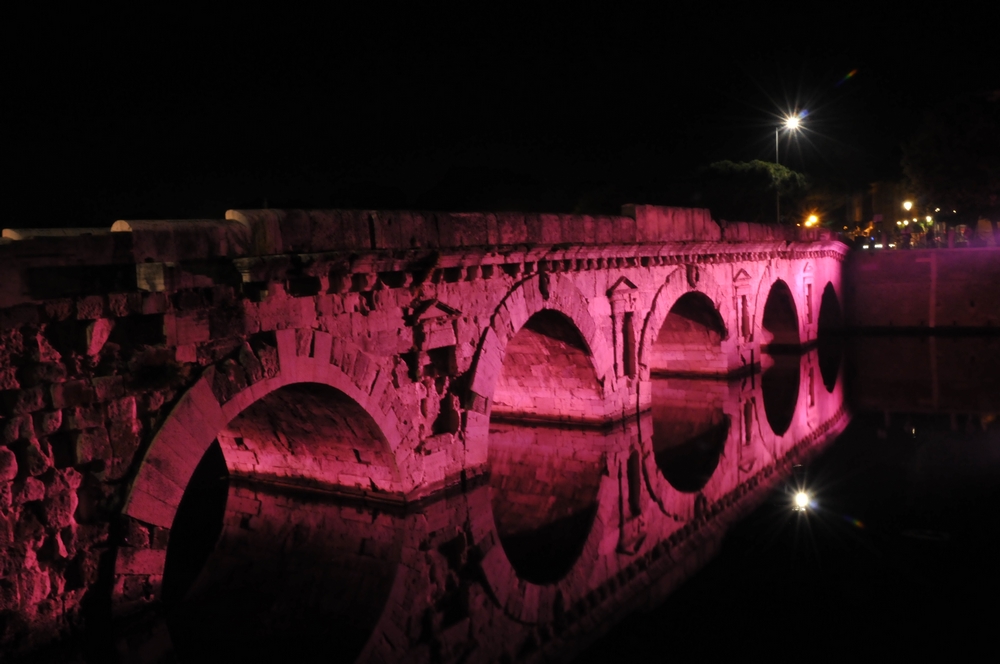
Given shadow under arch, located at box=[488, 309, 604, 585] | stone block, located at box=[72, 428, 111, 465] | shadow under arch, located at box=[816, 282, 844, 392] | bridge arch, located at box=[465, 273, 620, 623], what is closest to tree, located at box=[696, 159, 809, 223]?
shadow under arch, located at box=[816, 282, 844, 392]

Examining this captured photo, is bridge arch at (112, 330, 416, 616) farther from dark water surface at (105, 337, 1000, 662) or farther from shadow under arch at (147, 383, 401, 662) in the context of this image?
dark water surface at (105, 337, 1000, 662)

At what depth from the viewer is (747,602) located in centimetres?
770

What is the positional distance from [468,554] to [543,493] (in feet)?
7.98

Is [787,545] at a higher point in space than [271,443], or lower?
lower

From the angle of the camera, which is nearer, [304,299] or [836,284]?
[304,299]

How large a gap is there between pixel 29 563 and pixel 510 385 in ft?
30.9

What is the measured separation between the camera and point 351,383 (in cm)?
855

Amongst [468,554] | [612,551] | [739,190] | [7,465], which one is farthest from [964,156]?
[7,465]

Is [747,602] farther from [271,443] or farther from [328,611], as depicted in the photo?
[271,443]

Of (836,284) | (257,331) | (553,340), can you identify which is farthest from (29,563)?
(836,284)

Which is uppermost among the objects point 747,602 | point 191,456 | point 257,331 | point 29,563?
point 257,331

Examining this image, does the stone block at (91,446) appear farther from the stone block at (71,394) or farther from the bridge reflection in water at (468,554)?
the bridge reflection in water at (468,554)

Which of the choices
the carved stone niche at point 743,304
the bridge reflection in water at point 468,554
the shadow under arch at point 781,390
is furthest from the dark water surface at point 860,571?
the carved stone niche at point 743,304

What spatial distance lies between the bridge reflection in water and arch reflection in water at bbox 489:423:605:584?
1.2 inches
